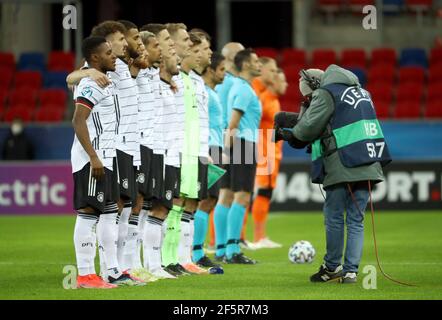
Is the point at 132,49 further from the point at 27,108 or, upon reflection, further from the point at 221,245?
the point at 27,108

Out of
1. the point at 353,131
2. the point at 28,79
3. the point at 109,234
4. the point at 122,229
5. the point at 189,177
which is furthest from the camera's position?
the point at 28,79

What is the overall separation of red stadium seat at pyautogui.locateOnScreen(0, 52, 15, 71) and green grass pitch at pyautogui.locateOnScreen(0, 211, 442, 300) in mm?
5733

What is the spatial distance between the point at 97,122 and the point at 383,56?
51.3 feet


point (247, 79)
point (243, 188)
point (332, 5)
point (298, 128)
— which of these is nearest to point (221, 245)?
point (243, 188)

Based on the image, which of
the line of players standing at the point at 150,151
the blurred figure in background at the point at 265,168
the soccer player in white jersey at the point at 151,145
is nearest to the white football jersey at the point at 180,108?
the line of players standing at the point at 150,151

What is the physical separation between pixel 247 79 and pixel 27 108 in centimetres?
1004

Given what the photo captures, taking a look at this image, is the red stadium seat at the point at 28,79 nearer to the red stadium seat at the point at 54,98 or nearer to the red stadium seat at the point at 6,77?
the red stadium seat at the point at 6,77

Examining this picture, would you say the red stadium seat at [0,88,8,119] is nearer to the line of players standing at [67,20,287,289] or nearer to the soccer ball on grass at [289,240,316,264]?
the line of players standing at [67,20,287,289]

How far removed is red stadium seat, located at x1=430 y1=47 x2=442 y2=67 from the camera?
24016mm

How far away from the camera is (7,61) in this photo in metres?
24.2

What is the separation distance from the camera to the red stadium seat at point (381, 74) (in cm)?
2377

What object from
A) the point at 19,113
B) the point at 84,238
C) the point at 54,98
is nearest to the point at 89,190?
the point at 84,238

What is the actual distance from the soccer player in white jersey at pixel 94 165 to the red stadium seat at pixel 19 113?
13.1 meters

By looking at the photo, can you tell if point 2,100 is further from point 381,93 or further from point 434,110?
point 434,110
